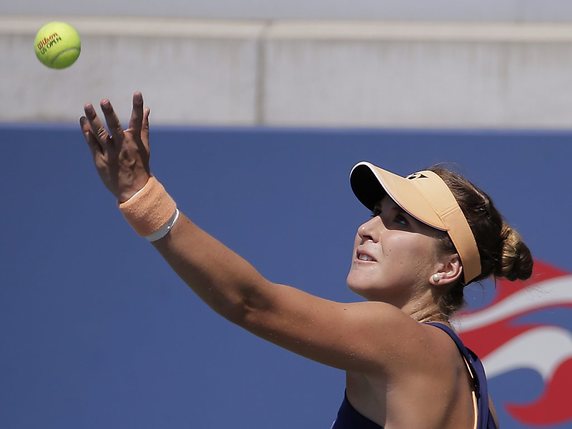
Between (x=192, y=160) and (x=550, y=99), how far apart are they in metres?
1.39

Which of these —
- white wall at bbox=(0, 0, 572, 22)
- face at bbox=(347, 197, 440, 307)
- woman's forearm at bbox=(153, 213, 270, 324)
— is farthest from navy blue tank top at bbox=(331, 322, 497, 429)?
white wall at bbox=(0, 0, 572, 22)

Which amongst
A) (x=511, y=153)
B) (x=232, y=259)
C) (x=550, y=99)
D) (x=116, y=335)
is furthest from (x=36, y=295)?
(x=232, y=259)

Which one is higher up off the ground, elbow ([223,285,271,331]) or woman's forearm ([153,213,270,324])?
woman's forearm ([153,213,270,324])

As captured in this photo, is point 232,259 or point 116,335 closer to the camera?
point 232,259

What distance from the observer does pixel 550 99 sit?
4074 mm

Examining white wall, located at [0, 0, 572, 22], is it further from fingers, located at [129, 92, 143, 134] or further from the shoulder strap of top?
fingers, located at [129, 92, 143, 134]

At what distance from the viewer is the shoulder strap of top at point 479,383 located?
6.44ft

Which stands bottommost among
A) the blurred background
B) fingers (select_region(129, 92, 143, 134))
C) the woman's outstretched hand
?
the blurred background

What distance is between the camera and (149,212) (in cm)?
167

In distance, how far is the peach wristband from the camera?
1672mm

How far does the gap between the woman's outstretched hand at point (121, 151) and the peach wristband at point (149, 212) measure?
0.02m

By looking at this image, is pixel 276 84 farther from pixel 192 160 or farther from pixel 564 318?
pixel 564 318

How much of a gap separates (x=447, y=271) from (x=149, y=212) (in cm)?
73

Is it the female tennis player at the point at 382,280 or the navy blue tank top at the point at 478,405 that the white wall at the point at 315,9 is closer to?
the female tennis player at the point at 382,280
